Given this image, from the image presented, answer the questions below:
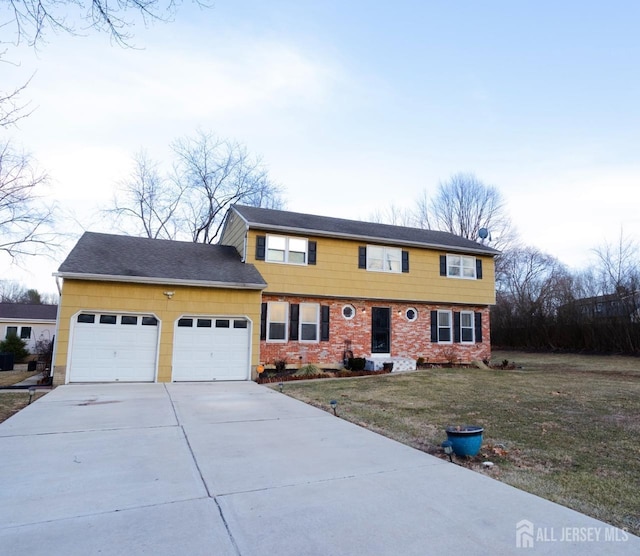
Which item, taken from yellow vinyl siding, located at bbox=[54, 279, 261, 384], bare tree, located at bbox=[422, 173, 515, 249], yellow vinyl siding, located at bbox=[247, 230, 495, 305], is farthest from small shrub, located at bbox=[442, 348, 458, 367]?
bare tree, located at bbox=[422, 173, 515, 249]

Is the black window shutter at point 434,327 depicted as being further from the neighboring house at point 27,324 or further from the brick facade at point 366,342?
the neighboring house at point 27,324

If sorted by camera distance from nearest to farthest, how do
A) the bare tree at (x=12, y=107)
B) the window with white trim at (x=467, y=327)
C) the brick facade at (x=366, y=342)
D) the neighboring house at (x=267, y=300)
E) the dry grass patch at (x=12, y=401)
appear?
the bare tree at (x=12, y=107)
the dry grass patch at (x=12, y=401)
the neighboring house at (x=267, y=300)
the brick facade at (x=366, y=342)
the window with white trim at (x=467, y=327)

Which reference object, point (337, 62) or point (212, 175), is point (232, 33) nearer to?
point (337, 62)

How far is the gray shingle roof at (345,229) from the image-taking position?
14.8m

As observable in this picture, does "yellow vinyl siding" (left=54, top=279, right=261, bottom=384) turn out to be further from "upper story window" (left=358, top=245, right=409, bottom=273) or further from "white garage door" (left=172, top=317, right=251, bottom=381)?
"upper story window" (left=358, top=245, right=409, bottom=273)

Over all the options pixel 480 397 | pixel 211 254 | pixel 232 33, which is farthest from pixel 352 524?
pixel 211 254

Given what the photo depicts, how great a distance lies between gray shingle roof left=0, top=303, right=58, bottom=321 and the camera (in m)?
27.0

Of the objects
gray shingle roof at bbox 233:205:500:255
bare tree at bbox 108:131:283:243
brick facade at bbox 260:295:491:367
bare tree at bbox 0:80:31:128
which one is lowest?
brick facade at bbox 260:295:491:367

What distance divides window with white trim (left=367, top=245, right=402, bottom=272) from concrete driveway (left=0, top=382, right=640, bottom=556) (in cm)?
1049

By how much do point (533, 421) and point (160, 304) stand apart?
396 inches

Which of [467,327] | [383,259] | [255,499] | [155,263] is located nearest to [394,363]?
[383,259]

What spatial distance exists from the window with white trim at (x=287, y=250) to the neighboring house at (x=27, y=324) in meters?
20.2

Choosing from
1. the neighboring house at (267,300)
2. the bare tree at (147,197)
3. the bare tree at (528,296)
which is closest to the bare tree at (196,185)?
the bare tree at (147,197)

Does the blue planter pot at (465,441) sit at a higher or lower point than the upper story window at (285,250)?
lower
